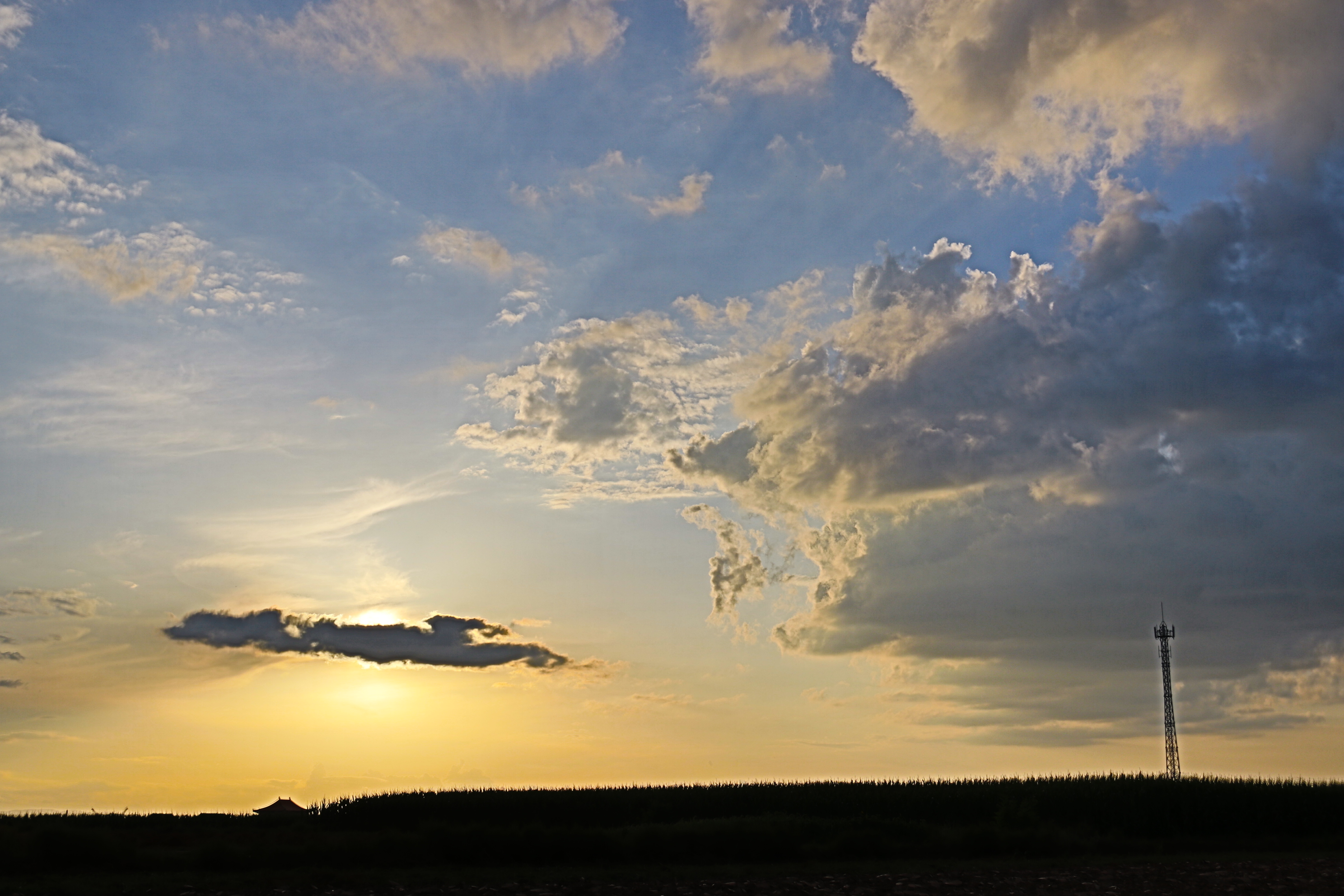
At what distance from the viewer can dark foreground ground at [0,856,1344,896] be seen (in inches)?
1460

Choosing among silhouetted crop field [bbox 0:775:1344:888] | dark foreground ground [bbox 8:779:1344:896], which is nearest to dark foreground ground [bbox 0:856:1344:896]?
dark foreground ground [bbox 8:779:1344:896]

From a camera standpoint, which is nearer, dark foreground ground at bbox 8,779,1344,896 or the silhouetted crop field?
dark foreground ground at bbox 8,779,1344,896

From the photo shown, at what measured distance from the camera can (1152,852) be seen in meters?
58.2

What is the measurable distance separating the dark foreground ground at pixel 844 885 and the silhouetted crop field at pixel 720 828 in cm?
723

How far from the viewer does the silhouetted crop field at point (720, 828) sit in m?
49.8

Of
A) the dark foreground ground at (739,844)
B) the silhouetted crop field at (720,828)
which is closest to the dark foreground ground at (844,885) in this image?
the dark foreground ground at (739,844)

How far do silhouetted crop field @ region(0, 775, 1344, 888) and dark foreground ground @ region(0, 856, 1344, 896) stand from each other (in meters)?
7.23

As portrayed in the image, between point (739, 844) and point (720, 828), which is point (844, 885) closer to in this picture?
point (739, 844)

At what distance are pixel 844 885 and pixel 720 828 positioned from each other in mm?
16713

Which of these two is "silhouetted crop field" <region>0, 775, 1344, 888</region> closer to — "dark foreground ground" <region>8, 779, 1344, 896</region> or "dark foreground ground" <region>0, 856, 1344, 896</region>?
"dark foreground ground" <region>8, 779, 1344, 896</region>

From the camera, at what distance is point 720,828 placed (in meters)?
55.7

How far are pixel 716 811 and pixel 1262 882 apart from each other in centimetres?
4253

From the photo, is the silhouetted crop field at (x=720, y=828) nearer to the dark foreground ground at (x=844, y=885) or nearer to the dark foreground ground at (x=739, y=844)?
the dark foreground ground at (x=739, y=844)

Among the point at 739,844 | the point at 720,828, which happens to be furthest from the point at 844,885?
the point at 720,828
